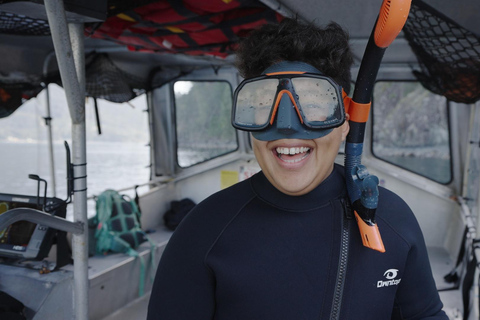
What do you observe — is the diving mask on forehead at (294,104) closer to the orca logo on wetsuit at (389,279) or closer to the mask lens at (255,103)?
the mask lens at (255,103)

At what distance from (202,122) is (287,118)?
14.0 ft

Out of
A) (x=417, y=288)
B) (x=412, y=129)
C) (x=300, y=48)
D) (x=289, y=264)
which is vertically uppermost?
(x=300, y=48)

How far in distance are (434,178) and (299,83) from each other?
3.85 m

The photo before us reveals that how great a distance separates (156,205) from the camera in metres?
4.77

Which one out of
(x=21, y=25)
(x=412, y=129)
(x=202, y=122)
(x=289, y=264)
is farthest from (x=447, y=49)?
(x=202, y=122)

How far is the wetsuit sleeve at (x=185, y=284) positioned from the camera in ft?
3.18

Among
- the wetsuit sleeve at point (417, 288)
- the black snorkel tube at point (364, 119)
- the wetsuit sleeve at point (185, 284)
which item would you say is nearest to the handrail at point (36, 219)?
the wetsuit sleeve at point (185, 284)

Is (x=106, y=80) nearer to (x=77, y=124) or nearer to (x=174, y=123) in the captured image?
(x=174, y=123)

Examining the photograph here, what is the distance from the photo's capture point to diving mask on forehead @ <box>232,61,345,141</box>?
0.93m

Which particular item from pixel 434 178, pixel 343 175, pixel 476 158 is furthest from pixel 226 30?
pixel 434 178

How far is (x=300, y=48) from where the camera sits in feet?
3.17

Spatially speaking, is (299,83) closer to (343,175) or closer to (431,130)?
(343,175)

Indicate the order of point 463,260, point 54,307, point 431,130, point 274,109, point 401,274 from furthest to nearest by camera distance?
point 431,130
point 463,260
point 54,307
point 401,274
point 274,109

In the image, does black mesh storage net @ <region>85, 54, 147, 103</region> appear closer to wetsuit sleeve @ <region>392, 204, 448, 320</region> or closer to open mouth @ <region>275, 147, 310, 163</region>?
open mouth @ <region>275, 147, 310, 163</region>
